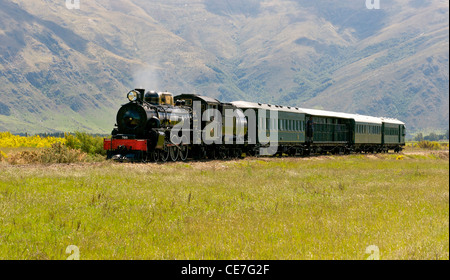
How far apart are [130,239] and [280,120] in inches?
1340

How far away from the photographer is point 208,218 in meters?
13.6

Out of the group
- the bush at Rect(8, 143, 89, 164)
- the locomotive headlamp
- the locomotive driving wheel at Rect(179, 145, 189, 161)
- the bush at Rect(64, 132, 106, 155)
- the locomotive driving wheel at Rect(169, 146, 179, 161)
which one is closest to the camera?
the bush at Rect(8, 143, 89, 164)

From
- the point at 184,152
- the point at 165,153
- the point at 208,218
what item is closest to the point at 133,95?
the point at 165,153

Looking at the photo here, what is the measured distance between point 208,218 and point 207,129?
21076mm

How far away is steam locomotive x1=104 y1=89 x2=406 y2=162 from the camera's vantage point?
30.3 metres

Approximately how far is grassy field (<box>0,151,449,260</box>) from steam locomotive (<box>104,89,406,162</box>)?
784 centimetres

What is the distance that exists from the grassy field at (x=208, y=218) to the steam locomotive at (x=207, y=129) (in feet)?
25.7

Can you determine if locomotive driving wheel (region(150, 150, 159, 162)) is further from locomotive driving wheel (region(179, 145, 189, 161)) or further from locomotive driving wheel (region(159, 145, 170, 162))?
locomotive driving wheel (region(179, 145, 189, 161))

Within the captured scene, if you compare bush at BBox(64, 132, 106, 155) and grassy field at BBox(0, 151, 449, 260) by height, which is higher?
bush at BBox(64, 132, 106, 155)

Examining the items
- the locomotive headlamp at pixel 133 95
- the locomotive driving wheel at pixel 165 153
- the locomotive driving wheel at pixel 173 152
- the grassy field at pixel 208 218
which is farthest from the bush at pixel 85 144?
the grassy field at pixel 208 218

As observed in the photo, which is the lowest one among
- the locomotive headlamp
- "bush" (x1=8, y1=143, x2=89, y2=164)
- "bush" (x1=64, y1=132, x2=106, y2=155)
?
"bush" (x1=8, y1=143, x2=89, y2=164)

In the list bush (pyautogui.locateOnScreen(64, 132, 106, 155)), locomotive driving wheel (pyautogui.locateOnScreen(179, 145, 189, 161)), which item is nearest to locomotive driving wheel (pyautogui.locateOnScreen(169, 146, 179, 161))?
locomotive driving wheel (pyautogui.locateOnScreen(179, 145, 189, 161))
